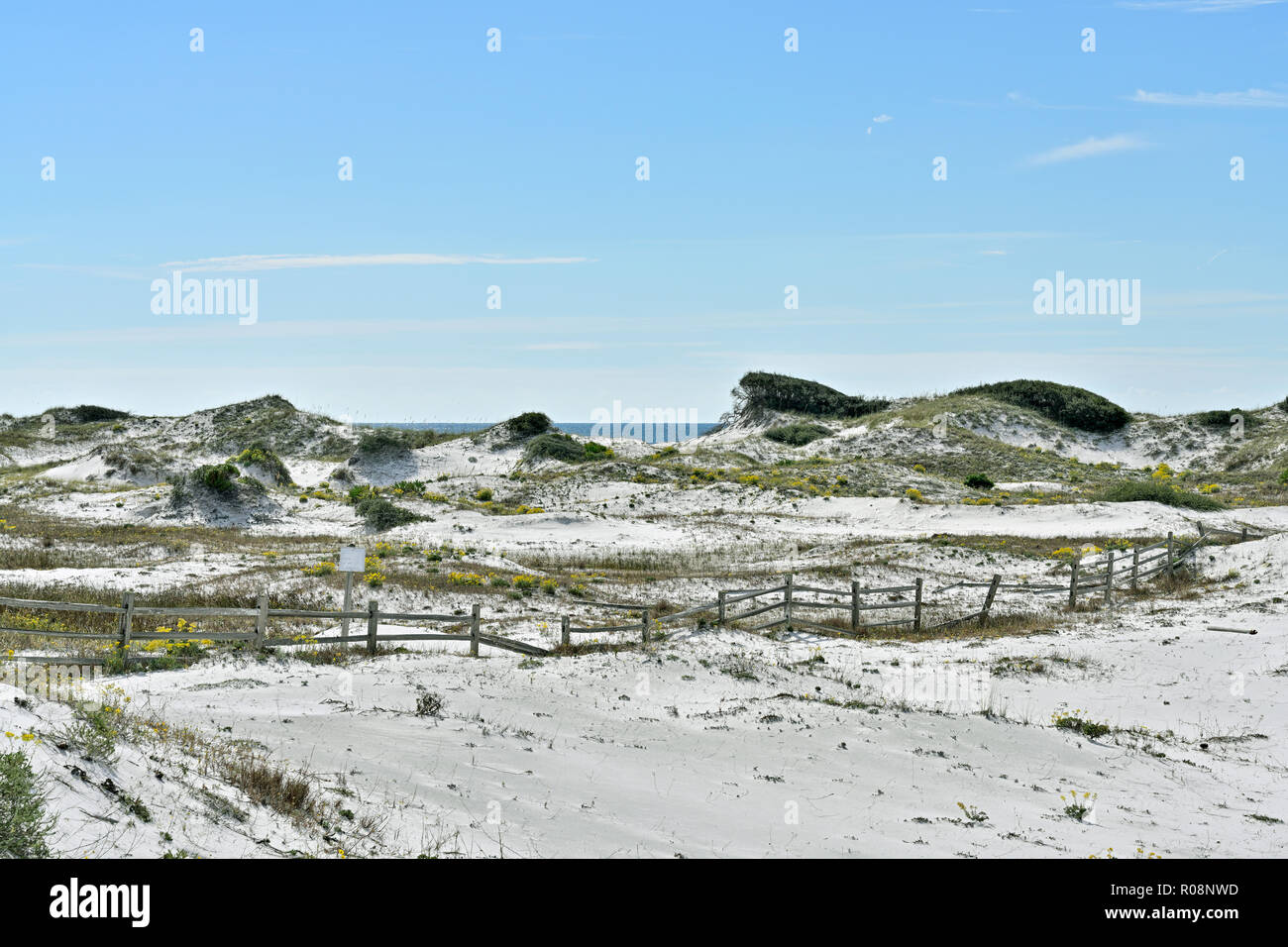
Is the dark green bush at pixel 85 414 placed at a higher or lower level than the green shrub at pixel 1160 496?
higher

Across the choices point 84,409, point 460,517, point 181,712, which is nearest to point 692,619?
point 181,712

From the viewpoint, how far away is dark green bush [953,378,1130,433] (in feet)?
267

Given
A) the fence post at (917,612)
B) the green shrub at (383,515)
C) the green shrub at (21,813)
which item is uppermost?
the green shrub at (383,515)

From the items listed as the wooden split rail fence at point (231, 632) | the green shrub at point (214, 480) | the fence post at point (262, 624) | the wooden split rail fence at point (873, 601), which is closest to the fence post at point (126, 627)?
the wooden split rail fence at point (231, 632)

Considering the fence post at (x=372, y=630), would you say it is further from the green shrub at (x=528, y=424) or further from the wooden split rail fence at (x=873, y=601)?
the green shrub at (x=528, y=424)

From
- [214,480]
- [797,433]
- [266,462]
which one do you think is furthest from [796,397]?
[214,480]

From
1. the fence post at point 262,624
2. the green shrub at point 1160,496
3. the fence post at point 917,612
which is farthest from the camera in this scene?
the green shrub at point 1160,496

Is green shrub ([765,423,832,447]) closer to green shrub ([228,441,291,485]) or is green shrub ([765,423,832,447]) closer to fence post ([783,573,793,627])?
green shrub ([228,441,291,485])

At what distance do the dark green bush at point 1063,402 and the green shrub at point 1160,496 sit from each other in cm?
3848

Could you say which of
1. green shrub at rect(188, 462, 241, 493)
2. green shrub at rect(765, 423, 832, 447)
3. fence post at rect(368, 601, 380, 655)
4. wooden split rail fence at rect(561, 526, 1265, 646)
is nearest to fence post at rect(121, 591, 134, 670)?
fence post at rect(368, 601, 380, 655)

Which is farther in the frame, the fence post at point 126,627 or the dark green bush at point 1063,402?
the dark green bush at point 1063,402

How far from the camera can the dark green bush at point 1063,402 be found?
267 feet

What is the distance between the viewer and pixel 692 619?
21625mm

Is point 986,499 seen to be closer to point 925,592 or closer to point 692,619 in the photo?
point 925,592
